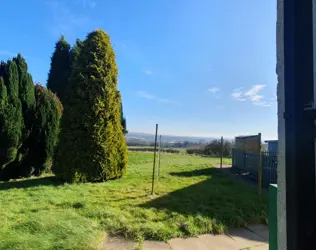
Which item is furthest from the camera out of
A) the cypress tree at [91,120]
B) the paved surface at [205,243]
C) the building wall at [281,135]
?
the cypress tree at [91,120]

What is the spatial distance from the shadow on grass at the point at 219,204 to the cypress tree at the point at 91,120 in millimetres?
2303

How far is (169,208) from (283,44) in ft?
13.4

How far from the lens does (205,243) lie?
3473mm

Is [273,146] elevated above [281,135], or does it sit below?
above

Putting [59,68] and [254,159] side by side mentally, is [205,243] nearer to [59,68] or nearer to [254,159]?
[254,159]

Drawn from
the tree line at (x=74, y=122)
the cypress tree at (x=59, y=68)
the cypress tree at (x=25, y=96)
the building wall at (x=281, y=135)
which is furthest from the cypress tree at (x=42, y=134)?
the building wall at (x=281, y=135)

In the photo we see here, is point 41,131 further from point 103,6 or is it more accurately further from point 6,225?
point 6,225

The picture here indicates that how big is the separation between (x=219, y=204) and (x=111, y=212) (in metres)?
2.12

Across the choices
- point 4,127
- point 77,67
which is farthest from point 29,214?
point 77,67

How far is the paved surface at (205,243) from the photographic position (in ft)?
10.7

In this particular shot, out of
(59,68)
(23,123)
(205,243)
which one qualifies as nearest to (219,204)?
(205,243)

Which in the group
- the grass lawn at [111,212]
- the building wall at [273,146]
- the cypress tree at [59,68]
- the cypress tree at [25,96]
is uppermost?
the cypress tree at [59,68]

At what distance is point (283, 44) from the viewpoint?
3.38 ft

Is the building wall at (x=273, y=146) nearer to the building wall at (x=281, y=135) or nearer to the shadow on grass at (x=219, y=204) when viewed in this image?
the shadow on grass at (x=219, y=204)
